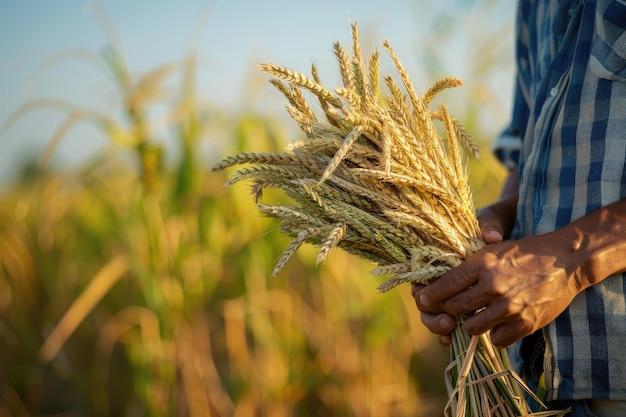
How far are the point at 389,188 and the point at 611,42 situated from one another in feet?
1.51

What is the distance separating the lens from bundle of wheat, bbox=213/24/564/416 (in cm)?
103

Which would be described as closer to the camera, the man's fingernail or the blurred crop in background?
the man's fingernail

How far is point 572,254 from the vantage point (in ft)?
3.28

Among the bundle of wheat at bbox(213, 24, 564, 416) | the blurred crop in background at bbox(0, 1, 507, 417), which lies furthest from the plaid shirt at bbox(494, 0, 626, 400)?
the blurred crop in background at bbox(0, 1, 507, 417)

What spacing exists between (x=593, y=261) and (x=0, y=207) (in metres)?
4.49

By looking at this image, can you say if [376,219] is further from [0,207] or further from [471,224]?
[0,207]

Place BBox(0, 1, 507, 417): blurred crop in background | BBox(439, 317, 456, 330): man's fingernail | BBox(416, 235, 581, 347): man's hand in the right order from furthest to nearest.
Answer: BBox(0, 1, 507, 417): blurred crop in background < BBox(439, 317, 456, 330): man's fingernail < BBox(416, 235, 581, 347): man's hand

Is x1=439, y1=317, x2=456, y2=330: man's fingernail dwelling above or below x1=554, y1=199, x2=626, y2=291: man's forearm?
below

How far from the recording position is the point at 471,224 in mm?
1124

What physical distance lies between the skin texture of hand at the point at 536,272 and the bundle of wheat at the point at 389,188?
0.06 meters

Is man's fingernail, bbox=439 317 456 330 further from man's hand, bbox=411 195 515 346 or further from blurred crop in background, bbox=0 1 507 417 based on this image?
blurred crop in background, bbox=0 1 507 417

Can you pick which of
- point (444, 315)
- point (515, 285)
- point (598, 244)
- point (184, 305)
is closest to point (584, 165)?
point (598, 244)

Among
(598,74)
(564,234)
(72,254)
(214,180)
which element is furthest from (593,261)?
(72,254)

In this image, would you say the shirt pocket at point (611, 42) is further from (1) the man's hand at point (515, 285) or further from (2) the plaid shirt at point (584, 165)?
(1) the man's hand at point (515, 285)
